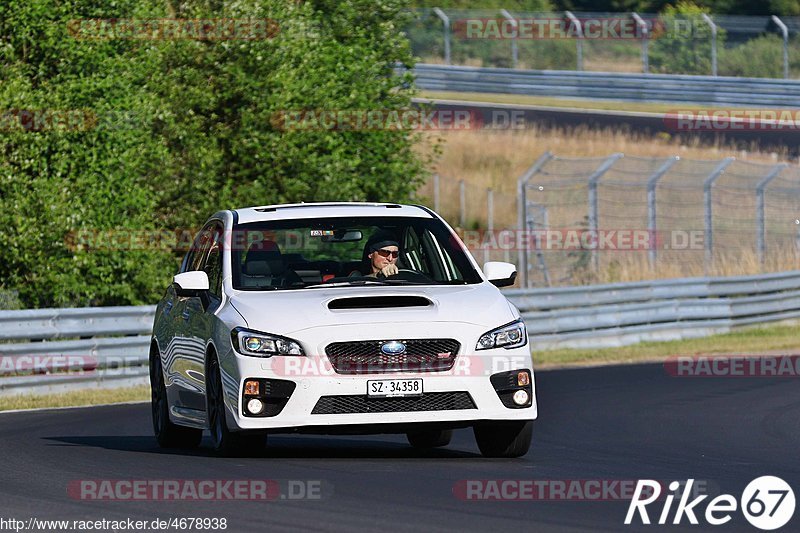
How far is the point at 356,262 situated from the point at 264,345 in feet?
5.24

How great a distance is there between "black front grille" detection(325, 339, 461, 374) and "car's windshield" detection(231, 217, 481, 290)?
93 centimetres

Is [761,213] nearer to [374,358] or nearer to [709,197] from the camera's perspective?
[709,197]

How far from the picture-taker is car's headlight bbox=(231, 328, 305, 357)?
10500 mm

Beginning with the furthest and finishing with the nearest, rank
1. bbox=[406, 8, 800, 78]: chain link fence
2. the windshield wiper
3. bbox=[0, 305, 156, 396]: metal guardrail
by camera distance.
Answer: bbox=[406, 8, 800, 78]: chain link fence, bbox=[0, 305, 156, 396]: metal guardrail, the windshield wiper

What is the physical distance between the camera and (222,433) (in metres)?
11.0

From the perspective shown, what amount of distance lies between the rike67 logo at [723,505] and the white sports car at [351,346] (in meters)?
1.44

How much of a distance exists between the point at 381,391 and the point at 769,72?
39.2m

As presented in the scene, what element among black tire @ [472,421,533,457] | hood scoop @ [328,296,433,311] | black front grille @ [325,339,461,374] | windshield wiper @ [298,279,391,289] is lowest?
black tire @ [472,421,533,457]

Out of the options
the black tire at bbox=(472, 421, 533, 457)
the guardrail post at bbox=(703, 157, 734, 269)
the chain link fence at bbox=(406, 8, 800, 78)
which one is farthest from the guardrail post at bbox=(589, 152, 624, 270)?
the black tire at bbox=(472, 421, 533, 457)

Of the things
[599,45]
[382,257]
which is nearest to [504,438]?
[382,257]

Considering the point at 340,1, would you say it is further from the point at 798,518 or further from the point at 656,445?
the point at 798,518

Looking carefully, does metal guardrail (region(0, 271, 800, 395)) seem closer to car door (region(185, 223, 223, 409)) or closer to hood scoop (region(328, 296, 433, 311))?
car door (region(185, 223, 223, 409))

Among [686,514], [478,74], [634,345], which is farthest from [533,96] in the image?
[686,514]

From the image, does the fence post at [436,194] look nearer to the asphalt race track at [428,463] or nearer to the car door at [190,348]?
the asphalt race track at [428,463]
